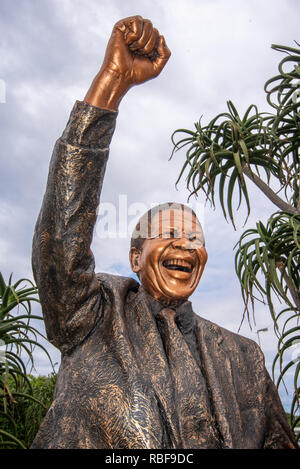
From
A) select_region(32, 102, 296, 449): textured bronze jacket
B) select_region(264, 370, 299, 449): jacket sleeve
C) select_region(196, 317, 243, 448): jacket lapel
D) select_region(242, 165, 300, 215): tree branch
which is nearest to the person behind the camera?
select_region(32, 102, 296, 449): textured bronze jacket

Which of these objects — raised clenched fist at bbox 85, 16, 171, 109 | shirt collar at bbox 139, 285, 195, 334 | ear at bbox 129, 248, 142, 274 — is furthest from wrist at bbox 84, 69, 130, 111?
shirt collar at bbox 139, 285, 195, 334

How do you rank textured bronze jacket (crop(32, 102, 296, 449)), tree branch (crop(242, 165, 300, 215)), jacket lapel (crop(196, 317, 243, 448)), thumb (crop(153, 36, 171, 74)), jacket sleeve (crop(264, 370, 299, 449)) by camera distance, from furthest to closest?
tree branch (crop(242, 165, 300, 215)) → jacket sleeve (crop(264, 370, 299, 449)) → thumb (crop(153, 36, 171, 74)) → jacket lapel (crop(196, 317, 243, 448)) → textured bronze jacket (crop(32, 102, 296, 449))

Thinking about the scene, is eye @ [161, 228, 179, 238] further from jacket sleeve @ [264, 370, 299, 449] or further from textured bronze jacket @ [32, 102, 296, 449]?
jacket sleeve @ [264, 370, 299, 449]

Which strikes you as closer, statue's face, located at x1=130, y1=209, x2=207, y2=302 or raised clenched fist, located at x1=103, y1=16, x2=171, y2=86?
raised clenched fist, located at x1=103, y1=16, x2=171, y2=86

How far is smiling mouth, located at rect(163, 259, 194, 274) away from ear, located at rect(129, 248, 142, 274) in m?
0.16

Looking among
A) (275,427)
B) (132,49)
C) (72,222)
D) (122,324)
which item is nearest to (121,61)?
(132,49)

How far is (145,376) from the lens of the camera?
1703mm

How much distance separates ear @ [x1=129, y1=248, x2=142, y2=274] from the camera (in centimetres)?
207

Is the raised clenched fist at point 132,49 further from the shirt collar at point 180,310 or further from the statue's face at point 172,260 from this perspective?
the shirt collar at point 180,310

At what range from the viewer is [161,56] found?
1.86 meters
